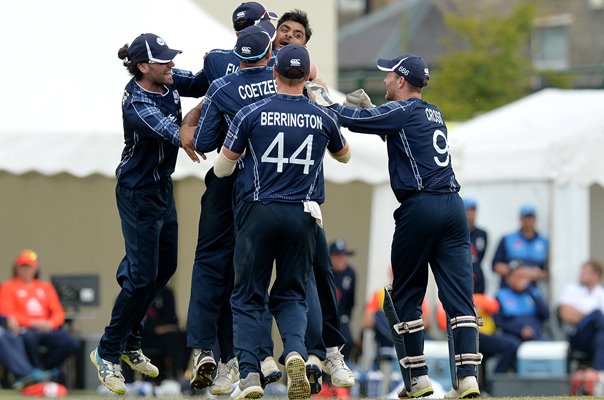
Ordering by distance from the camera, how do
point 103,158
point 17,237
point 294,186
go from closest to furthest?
point 294,186 → point 103,158 → point 17,237

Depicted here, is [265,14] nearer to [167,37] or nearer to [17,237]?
[167,37]

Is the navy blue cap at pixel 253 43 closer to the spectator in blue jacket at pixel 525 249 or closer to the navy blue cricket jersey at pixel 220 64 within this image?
the navy blue cricket jersey at pixel 220 64

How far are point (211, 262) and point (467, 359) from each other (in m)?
1.80

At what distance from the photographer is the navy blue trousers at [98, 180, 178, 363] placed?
9914mm

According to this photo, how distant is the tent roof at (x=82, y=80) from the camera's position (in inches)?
585

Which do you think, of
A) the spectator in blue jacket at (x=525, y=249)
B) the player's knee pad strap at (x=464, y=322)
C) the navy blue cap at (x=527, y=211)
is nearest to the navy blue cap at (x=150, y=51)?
the player's knee pad strap at (x=464, y=322)

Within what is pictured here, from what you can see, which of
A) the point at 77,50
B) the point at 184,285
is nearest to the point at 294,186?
the point at 77,50

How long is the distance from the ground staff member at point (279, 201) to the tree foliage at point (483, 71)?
22.1 meters

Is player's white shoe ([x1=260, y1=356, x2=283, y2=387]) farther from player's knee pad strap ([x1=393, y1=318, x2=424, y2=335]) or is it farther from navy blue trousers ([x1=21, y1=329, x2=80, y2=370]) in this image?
navy blue trousers ([x1=21, y1=329, x2=80, y2=370])

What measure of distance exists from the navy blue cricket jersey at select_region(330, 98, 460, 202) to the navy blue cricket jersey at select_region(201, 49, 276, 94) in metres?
0.72

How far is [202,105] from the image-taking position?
9.51 meters

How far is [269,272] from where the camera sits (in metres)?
9.33

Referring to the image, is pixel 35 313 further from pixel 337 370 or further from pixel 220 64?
pixel 220 64

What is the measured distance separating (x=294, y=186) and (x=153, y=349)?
7749 mm
